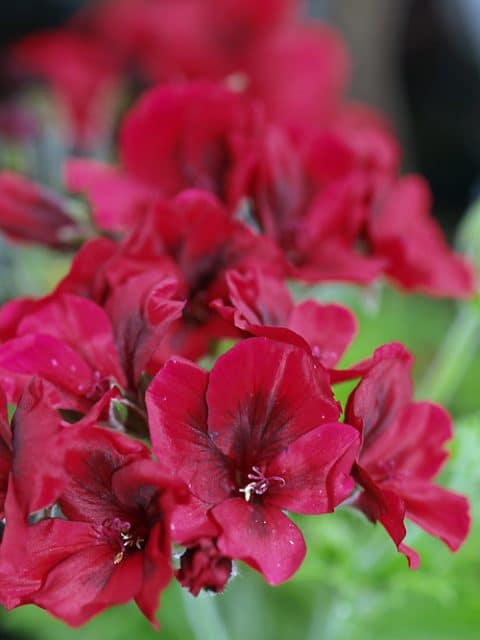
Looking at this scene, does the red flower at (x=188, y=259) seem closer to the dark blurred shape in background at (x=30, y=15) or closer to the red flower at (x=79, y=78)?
the red flower at (x=79, y=78)

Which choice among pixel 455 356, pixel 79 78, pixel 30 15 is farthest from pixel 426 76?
pixel 455 356

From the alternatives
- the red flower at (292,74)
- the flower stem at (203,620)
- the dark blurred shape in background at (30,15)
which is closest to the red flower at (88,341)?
the flower stem at (203,620)

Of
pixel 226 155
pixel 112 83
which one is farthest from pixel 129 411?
pixel 112 83

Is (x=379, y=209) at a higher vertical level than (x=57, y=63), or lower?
higher

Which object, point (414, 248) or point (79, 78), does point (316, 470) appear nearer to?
point (414, 248)

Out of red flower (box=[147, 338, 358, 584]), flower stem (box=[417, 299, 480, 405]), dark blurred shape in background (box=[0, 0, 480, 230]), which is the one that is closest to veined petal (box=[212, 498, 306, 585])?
red flower (box=[147, 338, 358, 584])

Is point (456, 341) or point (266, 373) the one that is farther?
point (456, 341)

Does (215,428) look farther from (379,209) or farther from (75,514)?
(379,209)
